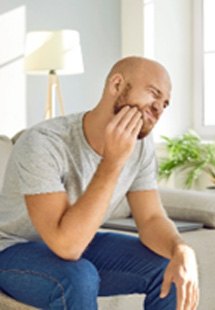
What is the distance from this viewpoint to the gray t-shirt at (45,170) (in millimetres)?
1497

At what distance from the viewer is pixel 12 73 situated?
3.99m

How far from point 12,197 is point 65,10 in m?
2.82

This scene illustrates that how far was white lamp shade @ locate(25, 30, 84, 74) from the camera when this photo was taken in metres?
3.68

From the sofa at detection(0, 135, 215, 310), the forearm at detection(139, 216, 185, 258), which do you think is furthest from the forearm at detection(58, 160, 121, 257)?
the sofa at detection(0, 135, 215, 310)

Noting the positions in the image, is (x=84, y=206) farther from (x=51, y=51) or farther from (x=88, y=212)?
(x=51, y=51)

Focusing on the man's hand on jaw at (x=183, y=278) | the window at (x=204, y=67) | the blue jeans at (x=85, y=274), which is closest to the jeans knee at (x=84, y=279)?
the blue jeans at (x=85, y=274)

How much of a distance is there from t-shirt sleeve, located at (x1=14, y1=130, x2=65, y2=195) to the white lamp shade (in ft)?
7.06

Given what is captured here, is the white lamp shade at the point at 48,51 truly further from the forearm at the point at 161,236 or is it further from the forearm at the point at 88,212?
the forearm at the point at 88,212

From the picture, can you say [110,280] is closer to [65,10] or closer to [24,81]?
[24,81]

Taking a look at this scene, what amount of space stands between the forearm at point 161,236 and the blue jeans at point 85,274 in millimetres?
26

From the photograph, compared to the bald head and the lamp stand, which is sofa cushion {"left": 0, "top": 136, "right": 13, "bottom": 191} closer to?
the bald head

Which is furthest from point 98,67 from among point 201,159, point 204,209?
point 204,209

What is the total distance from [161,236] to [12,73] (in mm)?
2550

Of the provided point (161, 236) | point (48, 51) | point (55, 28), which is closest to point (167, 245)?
point (161, 236)
